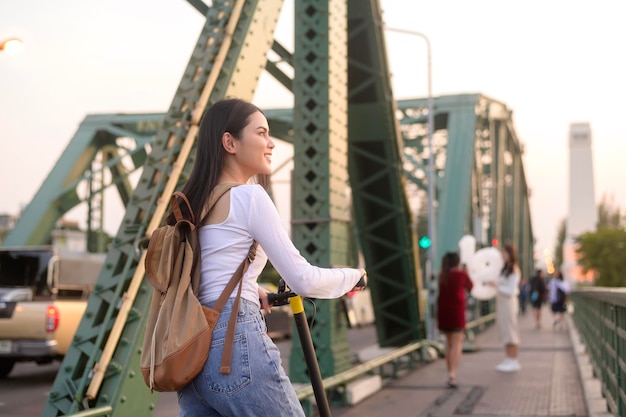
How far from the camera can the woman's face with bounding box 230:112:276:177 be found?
266 centimetres

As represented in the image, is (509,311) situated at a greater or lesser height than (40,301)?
lesser

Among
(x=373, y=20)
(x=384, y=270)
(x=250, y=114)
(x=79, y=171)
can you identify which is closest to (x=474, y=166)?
(x=79, y=171)

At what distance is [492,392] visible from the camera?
1072 centimetres

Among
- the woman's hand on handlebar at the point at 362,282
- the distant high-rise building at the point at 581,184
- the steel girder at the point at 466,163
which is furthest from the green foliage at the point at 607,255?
the woman's hand on handlebar at the point at 362,282

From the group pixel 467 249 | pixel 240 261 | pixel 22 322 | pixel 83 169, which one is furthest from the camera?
pixel 83 169

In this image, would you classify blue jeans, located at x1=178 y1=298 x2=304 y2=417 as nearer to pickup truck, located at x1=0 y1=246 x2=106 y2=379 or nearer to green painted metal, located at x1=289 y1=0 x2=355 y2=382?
green painted metal, located at x1=289 y1=0 x2=355 y2=382

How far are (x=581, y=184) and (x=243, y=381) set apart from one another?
83.3 meters

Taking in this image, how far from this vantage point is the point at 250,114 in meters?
2.68

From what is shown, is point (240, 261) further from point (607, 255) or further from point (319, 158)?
point (607, 255)

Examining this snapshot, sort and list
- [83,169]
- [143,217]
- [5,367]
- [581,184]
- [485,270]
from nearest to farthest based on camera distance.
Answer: [143,217] < [5,367] < [485,270] < [83,169] < [581,184]

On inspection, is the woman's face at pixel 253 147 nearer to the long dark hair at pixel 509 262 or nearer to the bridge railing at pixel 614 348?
the bridge railing at pixel 614 348

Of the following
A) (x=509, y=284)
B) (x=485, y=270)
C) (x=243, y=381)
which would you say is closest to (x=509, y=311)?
(x=509, y=284)

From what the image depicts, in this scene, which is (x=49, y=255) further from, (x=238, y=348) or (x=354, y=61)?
(x=238, y=348)

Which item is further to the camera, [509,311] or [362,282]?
[509,311]
